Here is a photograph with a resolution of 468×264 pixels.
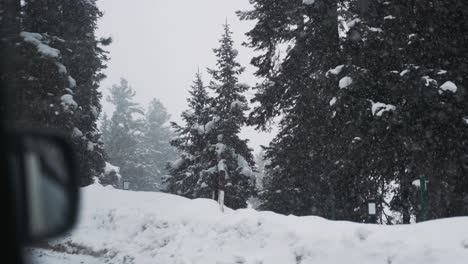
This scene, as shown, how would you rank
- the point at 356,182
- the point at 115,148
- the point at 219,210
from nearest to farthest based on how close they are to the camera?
the point at 219,210, the point at 356,182, the point at 115,148

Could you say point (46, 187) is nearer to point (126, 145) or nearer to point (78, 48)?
point (78, 48)

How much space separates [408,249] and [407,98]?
433 cm

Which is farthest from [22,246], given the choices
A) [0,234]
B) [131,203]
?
[131,203]

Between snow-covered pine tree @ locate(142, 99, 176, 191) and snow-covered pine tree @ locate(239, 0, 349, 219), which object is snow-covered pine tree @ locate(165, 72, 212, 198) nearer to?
A: snow-covered pine tree @ locate(239, 0, 349, 219)

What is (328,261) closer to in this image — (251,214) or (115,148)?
(251,214)

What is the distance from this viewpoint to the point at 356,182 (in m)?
12.4

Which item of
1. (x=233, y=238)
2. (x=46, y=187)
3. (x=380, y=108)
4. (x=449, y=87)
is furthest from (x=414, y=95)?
(x=46, y=187)

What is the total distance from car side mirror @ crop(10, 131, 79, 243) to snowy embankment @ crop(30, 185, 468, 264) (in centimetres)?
574

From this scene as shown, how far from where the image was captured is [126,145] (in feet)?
192

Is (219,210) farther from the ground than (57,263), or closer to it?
farther from the ground

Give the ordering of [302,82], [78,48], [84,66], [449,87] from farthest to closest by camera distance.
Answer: [84,66] < [78,48] < [302,82] < [449,87]

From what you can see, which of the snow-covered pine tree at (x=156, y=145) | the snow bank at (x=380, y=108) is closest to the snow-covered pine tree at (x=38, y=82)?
the snow bank at (x=380, y=108)

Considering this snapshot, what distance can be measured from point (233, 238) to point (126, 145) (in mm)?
50948

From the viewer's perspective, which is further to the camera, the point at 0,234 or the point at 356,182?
the point at 356,182
